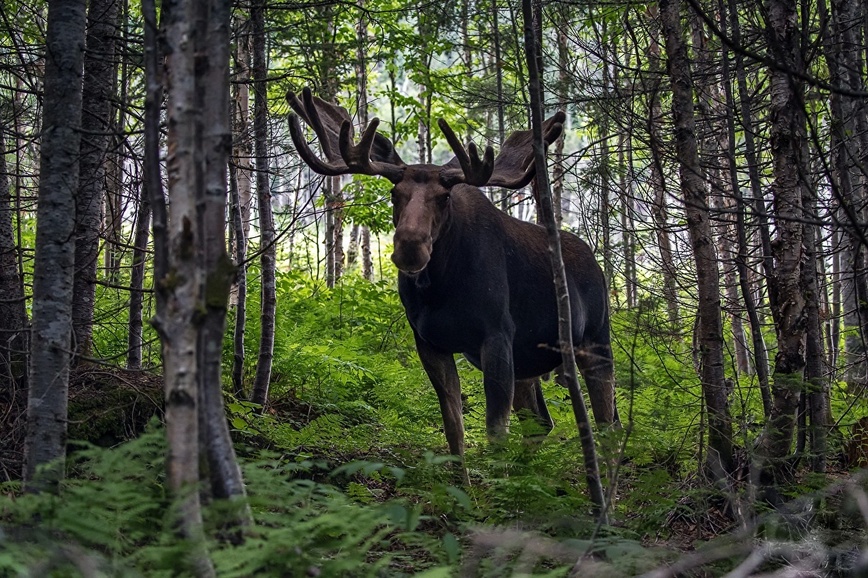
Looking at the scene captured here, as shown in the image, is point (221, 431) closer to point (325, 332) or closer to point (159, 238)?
point (159, 238)

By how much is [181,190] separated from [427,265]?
4.40m

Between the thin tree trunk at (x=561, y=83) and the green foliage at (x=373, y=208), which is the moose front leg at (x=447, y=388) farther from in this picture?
A: the green foliage at (x=373, y=208)

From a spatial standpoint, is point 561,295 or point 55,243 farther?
point 561,295

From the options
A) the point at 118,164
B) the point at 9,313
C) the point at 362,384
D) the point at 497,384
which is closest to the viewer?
the point at 9,313

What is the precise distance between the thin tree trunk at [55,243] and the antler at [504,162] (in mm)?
2680

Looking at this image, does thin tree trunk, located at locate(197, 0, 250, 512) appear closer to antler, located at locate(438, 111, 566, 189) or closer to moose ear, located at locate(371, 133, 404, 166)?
antler, located at locate(438, 111, 566, 189)

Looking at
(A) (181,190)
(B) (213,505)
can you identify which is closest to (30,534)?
(B) (213,505)

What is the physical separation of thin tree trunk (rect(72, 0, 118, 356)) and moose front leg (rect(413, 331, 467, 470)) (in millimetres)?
2984

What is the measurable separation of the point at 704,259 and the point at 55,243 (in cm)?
482

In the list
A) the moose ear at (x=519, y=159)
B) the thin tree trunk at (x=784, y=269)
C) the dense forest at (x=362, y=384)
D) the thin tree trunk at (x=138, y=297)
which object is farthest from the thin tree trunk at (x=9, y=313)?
the thin tree trunk at (x=784, y=269)

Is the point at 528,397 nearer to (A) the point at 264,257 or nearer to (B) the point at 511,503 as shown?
(A) the point at 264,257

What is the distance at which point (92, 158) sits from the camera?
677 cm

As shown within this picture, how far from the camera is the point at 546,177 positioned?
565 cm

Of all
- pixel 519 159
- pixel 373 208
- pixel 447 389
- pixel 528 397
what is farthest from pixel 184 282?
pixel 373 208
